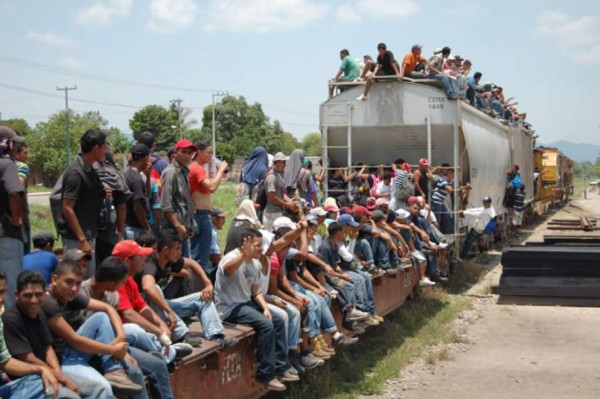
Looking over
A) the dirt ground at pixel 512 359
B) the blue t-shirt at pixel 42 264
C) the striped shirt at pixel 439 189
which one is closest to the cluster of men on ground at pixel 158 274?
the blue t-shirt at pixel 42 264

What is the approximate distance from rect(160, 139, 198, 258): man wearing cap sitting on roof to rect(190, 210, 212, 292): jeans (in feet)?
1.06

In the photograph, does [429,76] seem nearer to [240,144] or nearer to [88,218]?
[88,218]

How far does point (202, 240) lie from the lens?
25.5 feet

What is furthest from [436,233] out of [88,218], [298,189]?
[88,218]

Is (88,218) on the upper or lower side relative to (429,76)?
lower

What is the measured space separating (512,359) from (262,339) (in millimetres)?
4146

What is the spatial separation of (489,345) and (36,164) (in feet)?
201

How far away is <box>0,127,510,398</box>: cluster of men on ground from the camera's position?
4.37 metres

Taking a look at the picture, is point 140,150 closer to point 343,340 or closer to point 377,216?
point 343,340

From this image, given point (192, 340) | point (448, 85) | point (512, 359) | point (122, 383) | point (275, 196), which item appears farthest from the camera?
point (448, 85)

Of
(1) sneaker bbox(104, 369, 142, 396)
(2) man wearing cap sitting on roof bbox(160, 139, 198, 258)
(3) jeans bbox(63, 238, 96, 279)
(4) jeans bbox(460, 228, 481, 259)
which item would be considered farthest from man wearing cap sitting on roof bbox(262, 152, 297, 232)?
(4) jeans bbox(460, 228, 481, 259)

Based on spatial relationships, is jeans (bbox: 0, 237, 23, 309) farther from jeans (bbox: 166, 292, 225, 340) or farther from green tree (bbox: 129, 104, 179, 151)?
green tree (bbox: 129, 104, 179, 151)

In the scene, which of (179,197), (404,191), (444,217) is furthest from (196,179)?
(444,217)

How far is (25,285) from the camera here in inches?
163
